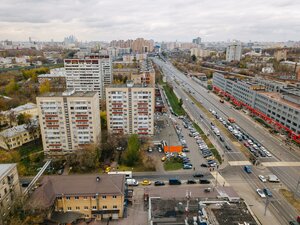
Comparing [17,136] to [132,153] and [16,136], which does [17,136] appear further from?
[132,153]

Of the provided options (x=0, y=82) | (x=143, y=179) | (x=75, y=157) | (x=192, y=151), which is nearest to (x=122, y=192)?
(x=143, y=179)

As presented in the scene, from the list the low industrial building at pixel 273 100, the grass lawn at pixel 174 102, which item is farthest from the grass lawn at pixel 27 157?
the low industrial building at pixel 273 100

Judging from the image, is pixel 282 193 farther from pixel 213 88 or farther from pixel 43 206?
pixel 213 88

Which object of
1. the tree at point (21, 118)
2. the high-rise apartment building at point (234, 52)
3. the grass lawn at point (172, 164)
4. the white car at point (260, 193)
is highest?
the high-rise apartment building at point (234, 52)

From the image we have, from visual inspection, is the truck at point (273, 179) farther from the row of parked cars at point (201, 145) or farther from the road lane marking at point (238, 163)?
the row of parked cars at point (201, 145)

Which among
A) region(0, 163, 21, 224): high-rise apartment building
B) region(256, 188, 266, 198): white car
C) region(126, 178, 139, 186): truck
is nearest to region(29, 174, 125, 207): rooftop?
region(0, 163, 21, 224): high-rise apartment building

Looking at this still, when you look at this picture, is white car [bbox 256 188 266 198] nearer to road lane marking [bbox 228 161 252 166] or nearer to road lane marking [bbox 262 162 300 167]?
road lane marking [bbox 228 161 252 166]
